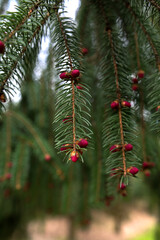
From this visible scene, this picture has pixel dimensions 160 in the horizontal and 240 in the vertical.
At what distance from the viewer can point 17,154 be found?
1206mm

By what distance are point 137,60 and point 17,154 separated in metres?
0.88

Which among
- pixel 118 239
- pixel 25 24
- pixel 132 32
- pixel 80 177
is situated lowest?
pixel 118 239

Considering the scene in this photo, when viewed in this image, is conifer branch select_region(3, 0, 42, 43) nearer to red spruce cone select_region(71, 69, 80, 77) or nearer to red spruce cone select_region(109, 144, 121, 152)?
red spruce cone select_region(71, 69, 80, 77)

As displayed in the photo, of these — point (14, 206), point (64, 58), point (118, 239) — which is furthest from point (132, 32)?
point (118, 239)

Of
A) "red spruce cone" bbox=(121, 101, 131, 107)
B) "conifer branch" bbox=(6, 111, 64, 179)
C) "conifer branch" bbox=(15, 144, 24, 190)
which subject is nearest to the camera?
"red spruce cone" bbox=(121, 101, 131, 107)

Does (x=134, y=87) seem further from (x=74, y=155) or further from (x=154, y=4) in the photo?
(x=74, y=155)

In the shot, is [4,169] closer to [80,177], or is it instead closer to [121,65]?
[80,177]

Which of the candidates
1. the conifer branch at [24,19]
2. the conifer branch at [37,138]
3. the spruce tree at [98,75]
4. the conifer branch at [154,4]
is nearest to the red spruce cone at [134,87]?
the spruce tree at [98,75]

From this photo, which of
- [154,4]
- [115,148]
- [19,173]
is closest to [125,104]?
[115,148]

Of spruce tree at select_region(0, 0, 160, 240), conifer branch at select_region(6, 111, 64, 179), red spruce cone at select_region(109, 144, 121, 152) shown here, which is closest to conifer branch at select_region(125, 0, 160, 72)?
spruce tree at select_region(0, 0, 160, 240)

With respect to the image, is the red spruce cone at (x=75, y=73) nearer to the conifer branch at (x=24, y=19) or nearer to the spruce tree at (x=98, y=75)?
the spruce tree at (x=98, y=75)

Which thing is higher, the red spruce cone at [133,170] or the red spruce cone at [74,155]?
the red spruce cone at [74,155]

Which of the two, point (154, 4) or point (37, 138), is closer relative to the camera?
point (154, 4)

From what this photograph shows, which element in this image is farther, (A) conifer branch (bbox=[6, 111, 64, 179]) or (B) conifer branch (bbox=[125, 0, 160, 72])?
(A) conifer branch (bbox=[6, 111, 64, 179])
